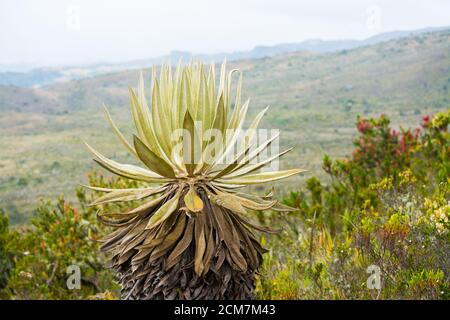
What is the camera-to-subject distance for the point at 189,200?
121 inches

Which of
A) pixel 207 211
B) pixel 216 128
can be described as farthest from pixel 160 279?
pixel 216 128

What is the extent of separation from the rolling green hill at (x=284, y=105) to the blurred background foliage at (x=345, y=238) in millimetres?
16336

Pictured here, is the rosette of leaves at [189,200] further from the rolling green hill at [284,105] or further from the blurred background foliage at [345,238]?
the rolling green hill at [284,105]

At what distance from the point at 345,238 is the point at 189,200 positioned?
347 cm

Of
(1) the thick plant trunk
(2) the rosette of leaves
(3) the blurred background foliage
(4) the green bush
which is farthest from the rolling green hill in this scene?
(1) the thick plant trunk

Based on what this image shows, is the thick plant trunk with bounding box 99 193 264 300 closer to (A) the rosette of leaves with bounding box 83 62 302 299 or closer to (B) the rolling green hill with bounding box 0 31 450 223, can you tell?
(A) the rosette of leaves with bounding box 83 62 302 299

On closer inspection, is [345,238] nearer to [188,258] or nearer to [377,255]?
[377,255]

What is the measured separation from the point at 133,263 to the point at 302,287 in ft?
7.80

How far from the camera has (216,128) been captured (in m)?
3.34

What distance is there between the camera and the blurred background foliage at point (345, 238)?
4.48 meters

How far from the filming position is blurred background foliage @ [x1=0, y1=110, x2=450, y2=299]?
4477 mm

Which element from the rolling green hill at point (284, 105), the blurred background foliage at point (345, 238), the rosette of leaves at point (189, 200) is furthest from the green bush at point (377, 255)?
the rolling green hill at point (284, 105)

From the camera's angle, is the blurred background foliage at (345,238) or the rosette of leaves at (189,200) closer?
the rosette of leaves at (189,200)

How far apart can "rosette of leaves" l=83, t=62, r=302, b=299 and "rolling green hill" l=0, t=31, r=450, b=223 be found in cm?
2147
